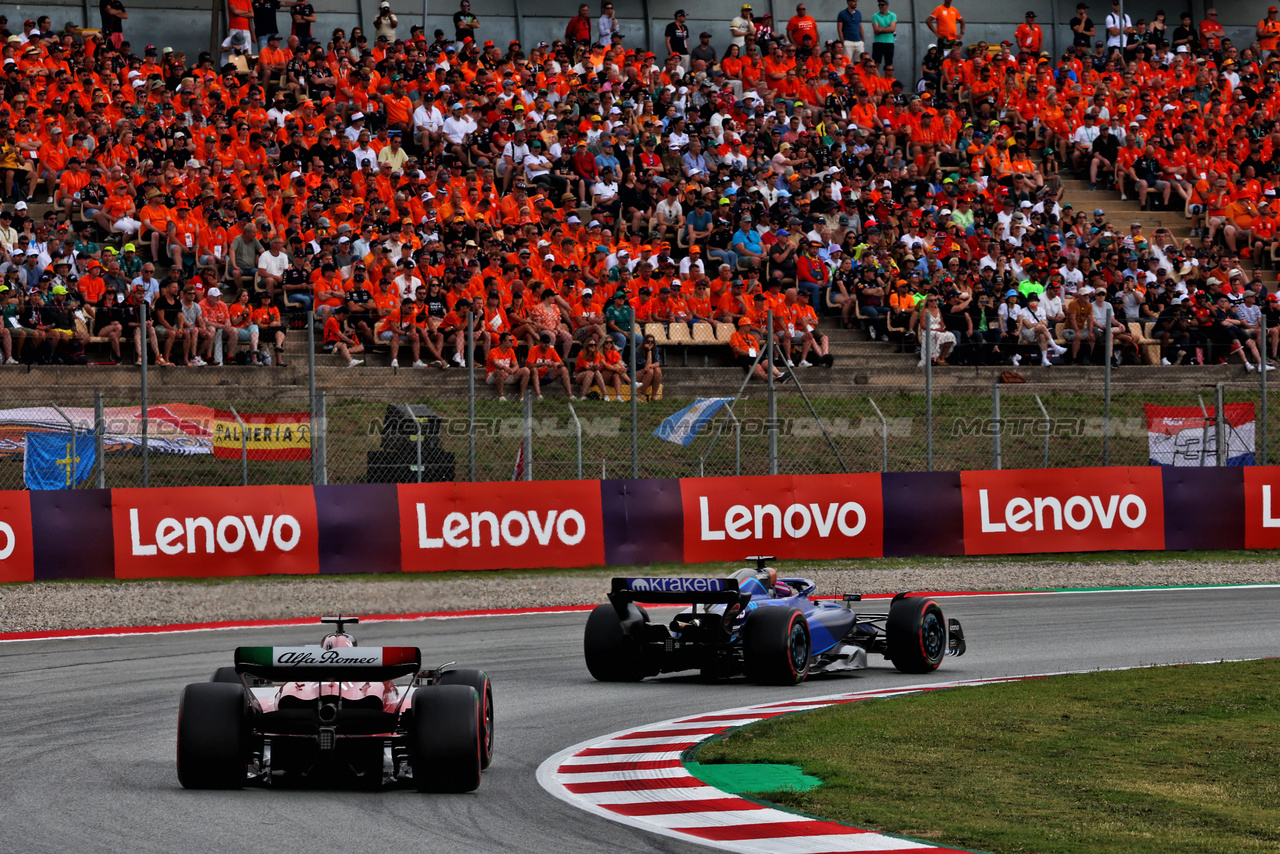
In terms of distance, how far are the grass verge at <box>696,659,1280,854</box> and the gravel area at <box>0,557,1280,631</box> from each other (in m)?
6.65

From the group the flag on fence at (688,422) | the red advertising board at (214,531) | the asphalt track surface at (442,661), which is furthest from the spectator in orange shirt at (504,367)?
the asphalt track surface at (442,661)

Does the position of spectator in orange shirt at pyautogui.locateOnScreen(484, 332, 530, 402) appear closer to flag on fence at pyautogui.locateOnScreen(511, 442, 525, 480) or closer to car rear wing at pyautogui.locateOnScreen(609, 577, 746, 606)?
flag on fence at pyautogui.locateOnScreen(511, 442, 525, 480)

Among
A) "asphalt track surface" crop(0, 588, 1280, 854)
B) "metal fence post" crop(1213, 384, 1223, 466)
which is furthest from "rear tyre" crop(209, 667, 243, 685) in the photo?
"metal fence post" crop(1213, 384, 1223, 466)

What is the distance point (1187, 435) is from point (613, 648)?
10199 mm

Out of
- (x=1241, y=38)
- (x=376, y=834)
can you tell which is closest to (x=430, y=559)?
(x=376, y=834)

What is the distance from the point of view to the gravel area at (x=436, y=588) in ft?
52.8

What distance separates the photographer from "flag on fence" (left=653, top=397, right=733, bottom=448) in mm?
18594

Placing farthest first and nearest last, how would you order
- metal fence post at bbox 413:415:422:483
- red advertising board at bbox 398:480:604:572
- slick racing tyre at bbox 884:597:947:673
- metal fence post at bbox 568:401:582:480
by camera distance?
1. metal fence post at bbox 568:401:582:480
2. red advertising board at bbox 398:480:604:572
3. metal fence post at bbox 413:415:422:483
4. slick racing tyre at bbox 884:597:947:673

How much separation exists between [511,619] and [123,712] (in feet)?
19.9

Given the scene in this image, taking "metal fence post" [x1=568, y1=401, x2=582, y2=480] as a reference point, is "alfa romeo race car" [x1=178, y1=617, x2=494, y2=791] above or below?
below

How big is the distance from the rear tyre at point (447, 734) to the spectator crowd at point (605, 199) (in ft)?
33.4

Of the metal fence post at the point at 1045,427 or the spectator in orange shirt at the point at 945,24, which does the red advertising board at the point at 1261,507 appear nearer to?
the metal fence post at the point at 1045,427

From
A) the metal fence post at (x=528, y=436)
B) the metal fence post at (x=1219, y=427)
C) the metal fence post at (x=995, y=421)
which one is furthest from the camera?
the metal fence post at (x=1219, y=427)

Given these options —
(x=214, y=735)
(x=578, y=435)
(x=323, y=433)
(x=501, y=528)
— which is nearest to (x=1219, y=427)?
(x=578, y=435)
